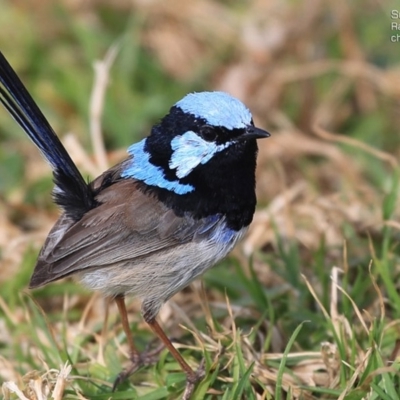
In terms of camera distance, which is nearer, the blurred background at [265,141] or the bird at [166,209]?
the bird at [166,209]

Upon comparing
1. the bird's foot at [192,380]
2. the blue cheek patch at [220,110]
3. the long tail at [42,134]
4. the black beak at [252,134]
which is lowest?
the bird's foot at [192,380]

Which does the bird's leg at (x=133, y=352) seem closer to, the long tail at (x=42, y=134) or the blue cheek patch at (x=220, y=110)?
the long tail at (x=42, y=134)

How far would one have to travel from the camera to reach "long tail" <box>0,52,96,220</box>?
11.0 ft

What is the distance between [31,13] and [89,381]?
13.6 ft

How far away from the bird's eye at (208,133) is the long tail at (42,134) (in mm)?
570

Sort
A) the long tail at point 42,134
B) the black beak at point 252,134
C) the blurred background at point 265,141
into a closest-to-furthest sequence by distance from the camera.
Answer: the black beak at point 252,134 < the long tail at point 42,134 < the blurred background at point 265,141

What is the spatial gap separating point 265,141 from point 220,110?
7.66 ft

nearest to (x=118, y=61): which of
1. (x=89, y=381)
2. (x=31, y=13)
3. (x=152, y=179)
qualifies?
(x=31, y=13)

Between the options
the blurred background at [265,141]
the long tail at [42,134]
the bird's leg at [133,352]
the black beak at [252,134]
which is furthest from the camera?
the blurred background at [265,141]

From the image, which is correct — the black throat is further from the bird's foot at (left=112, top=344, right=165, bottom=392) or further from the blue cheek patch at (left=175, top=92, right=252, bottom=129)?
the bird's foot at (left=112, top=344, right=165, bottom=392)

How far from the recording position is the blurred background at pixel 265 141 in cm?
385

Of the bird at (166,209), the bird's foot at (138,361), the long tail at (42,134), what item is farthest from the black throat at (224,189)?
the bird's foot at (138,361)

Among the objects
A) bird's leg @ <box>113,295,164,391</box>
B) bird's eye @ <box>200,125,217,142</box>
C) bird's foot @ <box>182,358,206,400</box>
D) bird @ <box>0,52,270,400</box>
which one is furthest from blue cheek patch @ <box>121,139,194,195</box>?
bird's foot @ <box>182,358,206,400</box>

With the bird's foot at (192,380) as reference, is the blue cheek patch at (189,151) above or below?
above
